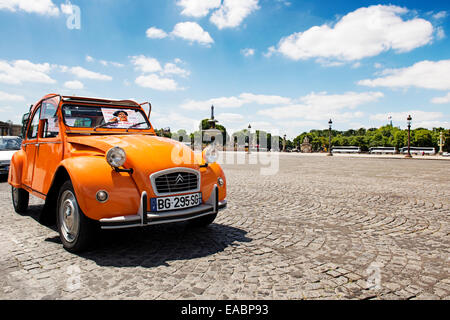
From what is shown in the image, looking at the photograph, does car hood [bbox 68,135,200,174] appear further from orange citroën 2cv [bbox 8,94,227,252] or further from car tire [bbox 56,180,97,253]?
car tire [bbox 56,180,97,253]

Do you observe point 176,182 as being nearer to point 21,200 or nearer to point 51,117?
point 51,117

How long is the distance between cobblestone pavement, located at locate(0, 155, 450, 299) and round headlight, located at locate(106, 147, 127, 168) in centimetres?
100

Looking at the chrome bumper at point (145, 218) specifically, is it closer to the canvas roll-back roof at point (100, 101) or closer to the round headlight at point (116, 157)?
the round headlight at point (116, 157)

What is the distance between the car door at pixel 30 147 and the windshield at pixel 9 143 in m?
7.72

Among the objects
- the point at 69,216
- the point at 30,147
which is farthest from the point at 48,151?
the point at 69,216

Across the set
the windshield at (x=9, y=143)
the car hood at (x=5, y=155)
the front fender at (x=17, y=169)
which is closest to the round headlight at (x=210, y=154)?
the front fender at (x=17, y=169)

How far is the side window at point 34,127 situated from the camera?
17.7 feet

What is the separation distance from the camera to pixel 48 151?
4.64m

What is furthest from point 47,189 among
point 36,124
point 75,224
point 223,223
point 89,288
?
point 223,223

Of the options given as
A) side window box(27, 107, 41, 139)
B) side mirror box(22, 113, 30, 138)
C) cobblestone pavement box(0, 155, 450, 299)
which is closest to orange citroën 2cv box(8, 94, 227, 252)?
side window box(27, 107, 41, 139)

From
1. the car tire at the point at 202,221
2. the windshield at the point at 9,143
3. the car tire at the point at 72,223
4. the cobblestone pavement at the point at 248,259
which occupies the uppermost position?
the windshield at the point at 9,143

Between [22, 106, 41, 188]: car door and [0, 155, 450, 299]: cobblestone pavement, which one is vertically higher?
[22, 106, 41, 188]: car door

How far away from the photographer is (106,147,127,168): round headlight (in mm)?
3453

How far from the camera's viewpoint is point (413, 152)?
1998 inches
